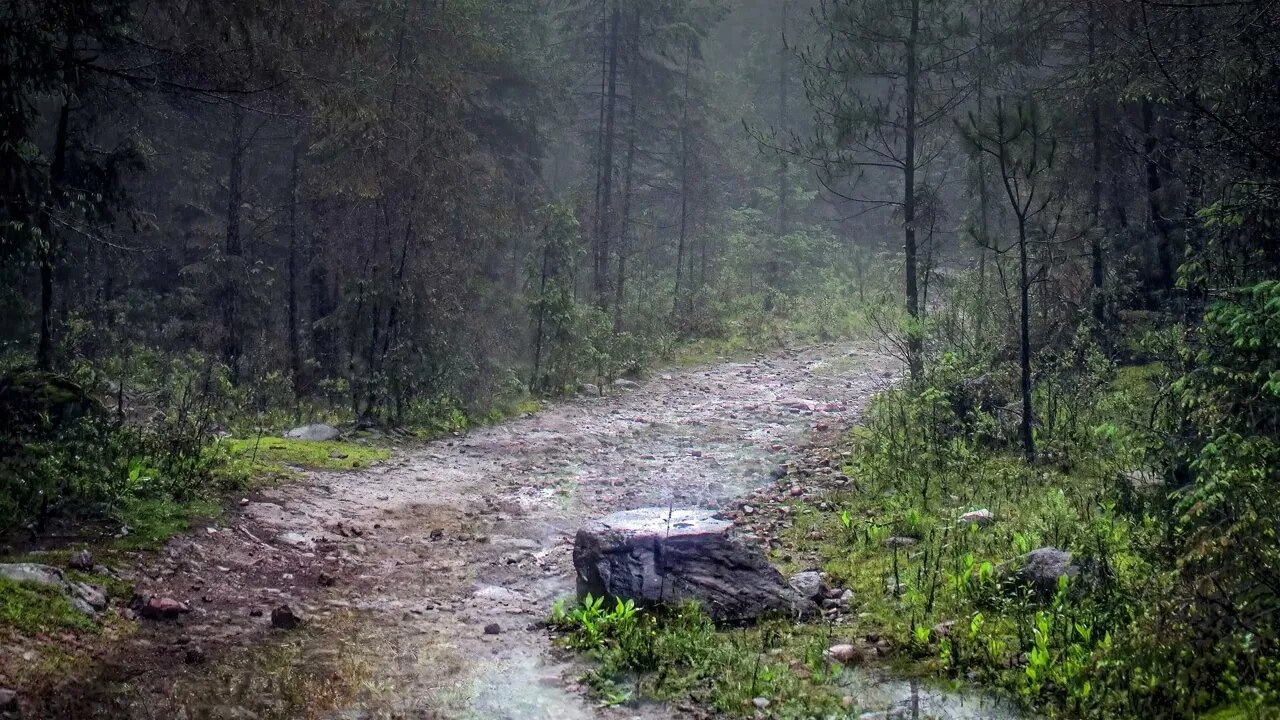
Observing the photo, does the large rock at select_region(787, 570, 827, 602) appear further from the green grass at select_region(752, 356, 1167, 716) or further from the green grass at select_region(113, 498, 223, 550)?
the green grass at select_region(113, 498, 223, 550)

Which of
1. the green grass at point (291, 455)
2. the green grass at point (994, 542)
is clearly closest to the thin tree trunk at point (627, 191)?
the green grass at point (291, 455)

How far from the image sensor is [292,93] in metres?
9.23

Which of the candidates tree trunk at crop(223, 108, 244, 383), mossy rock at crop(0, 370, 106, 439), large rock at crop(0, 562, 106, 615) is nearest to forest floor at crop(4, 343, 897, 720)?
large rock at crop(0, 562, 106, 615)

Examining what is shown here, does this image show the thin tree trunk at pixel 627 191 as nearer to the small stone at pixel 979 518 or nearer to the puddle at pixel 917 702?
the small stone at pixel 979 518

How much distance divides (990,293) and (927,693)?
14280 mm

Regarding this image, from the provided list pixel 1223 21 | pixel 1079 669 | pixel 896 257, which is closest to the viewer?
pixel 1079 669

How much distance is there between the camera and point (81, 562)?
596cm

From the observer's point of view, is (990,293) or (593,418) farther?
(990,293)

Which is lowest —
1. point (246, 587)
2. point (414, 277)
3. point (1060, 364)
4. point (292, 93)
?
point (246, 587)

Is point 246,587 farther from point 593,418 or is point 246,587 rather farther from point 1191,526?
point 593,418

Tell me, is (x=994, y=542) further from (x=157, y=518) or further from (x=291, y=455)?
(x=291, y=455)

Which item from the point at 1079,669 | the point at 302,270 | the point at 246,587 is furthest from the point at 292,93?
the point at 302,270

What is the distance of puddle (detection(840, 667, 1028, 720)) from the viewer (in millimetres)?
4449

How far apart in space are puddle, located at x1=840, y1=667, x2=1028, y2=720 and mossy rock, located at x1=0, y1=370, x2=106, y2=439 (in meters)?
7.03
